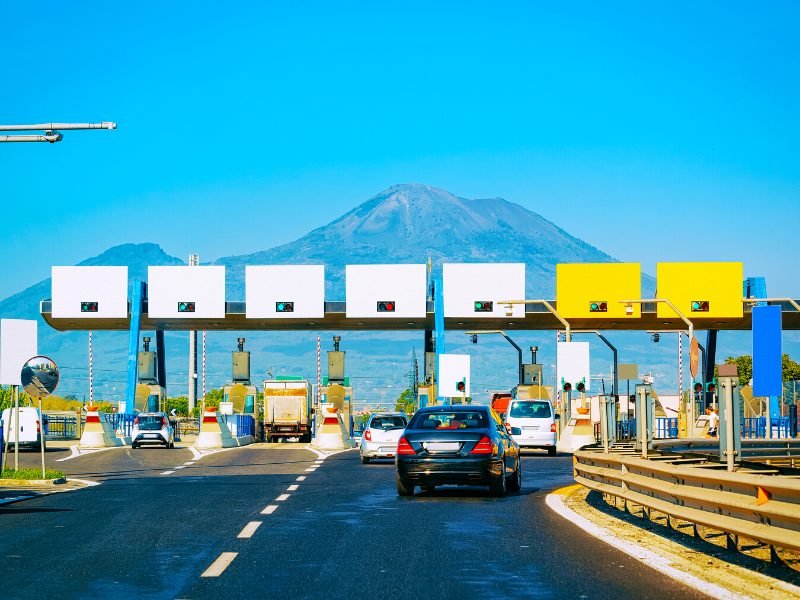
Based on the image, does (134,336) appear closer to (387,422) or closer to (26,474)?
(387,422)

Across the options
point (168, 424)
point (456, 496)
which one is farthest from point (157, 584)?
point (168, 424)

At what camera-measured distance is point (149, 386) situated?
68312 mm

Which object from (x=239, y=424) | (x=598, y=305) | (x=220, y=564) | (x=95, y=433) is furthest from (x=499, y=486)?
(x=598, y=305)

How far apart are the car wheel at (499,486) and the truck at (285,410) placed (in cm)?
4086

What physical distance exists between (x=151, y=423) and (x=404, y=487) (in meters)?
30.6

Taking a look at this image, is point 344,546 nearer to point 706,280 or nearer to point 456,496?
point 456,496

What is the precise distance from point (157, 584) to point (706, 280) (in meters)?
52.7

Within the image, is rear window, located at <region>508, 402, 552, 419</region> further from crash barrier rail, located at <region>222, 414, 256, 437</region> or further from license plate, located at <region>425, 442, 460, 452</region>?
crash barrier rail, located at <region>222, 414, 256, 437</region>

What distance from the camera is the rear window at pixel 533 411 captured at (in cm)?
3925

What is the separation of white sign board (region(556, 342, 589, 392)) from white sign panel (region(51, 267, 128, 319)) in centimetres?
2341

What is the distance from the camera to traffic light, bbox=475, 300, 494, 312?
62656 millimetres

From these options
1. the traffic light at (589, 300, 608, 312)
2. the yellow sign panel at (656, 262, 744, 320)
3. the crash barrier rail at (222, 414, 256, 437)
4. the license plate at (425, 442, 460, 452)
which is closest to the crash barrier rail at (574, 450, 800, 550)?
the license plate at (425, 442, 460, 452)

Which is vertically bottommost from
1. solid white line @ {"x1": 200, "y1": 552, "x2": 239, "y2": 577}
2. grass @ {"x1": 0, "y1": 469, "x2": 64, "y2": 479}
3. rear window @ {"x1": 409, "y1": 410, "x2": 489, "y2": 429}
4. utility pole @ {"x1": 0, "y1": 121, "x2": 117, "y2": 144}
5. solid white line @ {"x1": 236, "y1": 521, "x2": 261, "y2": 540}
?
grass @ {"x1": 0, "y1": 469, "x2": 64, "y2": 479}

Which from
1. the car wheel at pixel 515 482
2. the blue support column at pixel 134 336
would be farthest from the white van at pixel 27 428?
the car wheel at pixel 515 482
